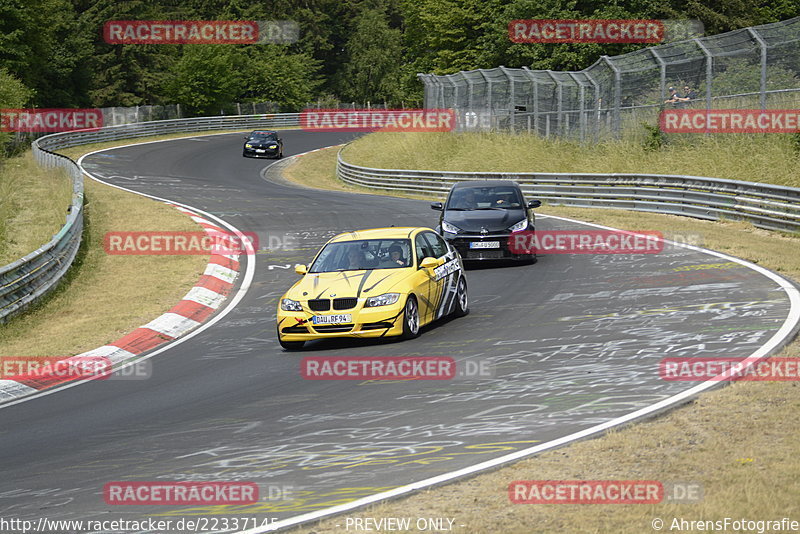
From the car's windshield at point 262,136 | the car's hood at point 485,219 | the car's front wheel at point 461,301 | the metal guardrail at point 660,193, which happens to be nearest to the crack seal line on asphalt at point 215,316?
the car's front wheel at point 461,301

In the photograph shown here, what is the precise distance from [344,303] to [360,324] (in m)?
0.34

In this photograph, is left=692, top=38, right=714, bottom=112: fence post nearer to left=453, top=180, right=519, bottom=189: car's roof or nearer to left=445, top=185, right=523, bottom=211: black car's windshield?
left=453, top=180, right=519, bottom=189: car's roof

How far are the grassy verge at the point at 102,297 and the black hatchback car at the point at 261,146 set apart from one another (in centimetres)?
2857

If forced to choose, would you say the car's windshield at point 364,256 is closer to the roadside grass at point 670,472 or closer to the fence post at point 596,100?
the roadside grass at point 670,472

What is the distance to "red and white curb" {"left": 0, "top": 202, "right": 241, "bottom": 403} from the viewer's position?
1199 cm

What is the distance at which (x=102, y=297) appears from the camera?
1805 cm

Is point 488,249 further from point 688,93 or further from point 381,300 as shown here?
point 688,93

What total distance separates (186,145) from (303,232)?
38.3 meters

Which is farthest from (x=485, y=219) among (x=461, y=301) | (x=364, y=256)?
(x=364, y=256)

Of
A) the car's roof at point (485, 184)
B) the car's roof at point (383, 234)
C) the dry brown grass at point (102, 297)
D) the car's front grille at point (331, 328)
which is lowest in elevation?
the dry brown grass at point (102, 297)

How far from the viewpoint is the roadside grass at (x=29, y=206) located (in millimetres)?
22172

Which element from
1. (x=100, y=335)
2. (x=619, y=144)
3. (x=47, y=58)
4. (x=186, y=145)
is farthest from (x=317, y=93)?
(x=100, y=335)

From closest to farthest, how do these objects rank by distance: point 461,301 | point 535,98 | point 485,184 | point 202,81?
point 461,301 → point 485,184 → point 535,98 → point 202,81

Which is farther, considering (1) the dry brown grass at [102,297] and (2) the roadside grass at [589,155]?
(2) the roadside grass at [589,155]
